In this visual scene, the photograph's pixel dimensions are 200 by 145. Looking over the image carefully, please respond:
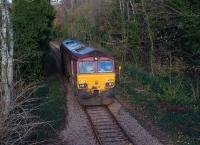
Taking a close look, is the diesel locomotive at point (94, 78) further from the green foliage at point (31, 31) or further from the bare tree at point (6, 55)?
the bare tree at point (6, 55)

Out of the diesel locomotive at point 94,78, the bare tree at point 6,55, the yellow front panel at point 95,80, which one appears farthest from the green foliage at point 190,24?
the bare tree at point 6,55

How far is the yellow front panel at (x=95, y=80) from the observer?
19.4 meters

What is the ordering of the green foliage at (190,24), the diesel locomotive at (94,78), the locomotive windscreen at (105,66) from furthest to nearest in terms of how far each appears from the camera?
1. the green foliage at (190,24)
2. the locomotive windscreen at (105,66)
3. the diesel locomotive at (94,78)

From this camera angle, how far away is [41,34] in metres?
25.4

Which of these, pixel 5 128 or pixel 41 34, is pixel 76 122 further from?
pixel 41 34

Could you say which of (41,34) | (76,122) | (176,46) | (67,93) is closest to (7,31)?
(76,122)

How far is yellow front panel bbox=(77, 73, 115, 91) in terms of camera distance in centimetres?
1939

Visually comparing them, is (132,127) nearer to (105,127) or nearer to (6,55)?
(105,127)

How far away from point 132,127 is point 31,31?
11.1 meters

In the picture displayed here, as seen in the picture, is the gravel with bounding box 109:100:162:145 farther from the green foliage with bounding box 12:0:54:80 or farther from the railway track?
the green foliage with bounding box 12:0:54:80

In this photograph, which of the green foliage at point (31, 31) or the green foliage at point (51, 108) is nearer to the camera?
the green foliage at point (51, 108)

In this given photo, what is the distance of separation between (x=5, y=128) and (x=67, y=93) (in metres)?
11.7

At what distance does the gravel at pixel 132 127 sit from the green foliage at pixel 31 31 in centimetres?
695

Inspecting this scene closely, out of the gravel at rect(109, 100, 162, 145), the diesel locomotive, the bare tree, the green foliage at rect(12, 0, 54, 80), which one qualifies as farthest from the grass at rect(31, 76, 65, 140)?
the gravel at rect(109, 100, 162, 145)
